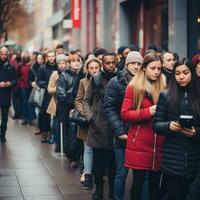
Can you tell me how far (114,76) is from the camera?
8.48 metres

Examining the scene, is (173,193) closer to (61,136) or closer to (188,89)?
(188,89)

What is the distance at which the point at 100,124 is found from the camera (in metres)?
8.44

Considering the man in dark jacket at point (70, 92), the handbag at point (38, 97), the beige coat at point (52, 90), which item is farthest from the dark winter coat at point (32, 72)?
the man in dark jacket at point (70, 92)

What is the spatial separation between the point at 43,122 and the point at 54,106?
1652 millimetres

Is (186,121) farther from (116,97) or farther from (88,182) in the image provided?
(88,182)

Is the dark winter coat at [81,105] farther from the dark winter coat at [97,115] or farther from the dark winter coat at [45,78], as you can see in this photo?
the dark winter coat at [45,78]

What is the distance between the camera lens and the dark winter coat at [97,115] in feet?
27.6

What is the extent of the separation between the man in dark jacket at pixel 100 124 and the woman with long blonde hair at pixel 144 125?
48.3 inches

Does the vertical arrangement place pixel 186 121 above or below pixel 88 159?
above

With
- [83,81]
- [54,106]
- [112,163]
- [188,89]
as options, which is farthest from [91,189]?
[54,106]

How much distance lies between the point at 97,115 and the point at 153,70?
1629 mm

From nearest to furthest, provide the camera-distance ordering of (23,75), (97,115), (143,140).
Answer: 1. (143,140)
2. (97,115)
3. (23,75)

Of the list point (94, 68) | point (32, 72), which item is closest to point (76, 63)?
point (94, 68)

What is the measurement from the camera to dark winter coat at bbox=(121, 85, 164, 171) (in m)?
7.03
